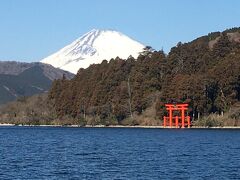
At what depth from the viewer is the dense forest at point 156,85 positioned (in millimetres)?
102125

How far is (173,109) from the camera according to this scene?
101562 mm

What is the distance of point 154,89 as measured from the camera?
116m

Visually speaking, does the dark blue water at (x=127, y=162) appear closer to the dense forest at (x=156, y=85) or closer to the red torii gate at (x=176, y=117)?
the red torii gate at (x=176, y=117)

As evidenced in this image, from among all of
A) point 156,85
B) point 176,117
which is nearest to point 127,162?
point 176,117

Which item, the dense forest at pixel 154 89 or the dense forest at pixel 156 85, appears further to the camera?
the dense forest at pixel 156 85

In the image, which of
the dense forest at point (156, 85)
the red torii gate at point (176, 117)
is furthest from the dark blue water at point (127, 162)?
the dense forest at point (156, 85)

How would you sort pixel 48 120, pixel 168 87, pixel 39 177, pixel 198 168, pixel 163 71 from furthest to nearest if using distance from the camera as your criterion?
pixel 48 120
pixel 163 71
pixel 168 87
pixel 198 168
pixel 39 177

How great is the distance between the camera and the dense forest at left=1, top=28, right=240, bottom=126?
4008 inches

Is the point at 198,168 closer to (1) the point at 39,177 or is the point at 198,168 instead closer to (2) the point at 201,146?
(1) the point at 39,177

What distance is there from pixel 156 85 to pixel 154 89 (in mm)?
774

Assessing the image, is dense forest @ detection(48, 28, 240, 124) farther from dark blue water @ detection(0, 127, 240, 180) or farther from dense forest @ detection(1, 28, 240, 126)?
dark blue water @ detection(0, 127, 240, 180)

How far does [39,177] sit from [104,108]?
83.2 metres

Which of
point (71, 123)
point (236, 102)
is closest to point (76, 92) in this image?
point (71, 123)

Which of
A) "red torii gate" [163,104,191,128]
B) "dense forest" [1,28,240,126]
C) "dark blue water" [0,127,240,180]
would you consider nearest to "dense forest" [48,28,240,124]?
"dense forest" [1,28,240,126]
